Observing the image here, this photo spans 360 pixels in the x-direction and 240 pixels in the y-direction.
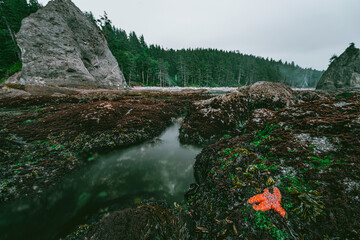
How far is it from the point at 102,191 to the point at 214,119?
6088 millimetres

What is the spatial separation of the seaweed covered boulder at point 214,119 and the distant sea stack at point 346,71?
45262mm

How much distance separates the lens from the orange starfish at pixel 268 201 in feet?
6.43

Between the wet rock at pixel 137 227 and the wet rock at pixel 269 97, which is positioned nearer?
the wet rock at pixel 137 227

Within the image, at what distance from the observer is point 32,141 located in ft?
16.4

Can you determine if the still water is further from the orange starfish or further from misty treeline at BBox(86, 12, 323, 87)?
misty treeline at BBox(86, 12, 323, 87)

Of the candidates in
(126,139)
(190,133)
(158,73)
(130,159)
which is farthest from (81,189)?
(158,73)

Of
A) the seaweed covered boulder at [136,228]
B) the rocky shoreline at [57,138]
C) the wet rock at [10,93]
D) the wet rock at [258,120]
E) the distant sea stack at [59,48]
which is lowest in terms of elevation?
the seaweed covered boulder at [136,228]

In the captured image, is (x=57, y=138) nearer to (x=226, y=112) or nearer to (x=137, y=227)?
(x=137, y=227)

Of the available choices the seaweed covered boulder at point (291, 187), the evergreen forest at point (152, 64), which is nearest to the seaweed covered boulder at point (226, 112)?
the seaweed covered boulder at point (291, 187)

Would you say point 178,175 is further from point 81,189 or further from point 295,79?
point 295,79

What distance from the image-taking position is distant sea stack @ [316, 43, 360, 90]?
1224 inches

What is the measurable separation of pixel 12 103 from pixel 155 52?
2915 inches

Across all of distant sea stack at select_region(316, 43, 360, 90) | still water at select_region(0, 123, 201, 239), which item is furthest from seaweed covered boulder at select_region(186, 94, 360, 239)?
distant sea stack at select_region(316, 43, 360, 90)

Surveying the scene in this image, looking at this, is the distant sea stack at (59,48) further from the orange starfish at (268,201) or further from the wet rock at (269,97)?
the orange starfish at (268,201)
